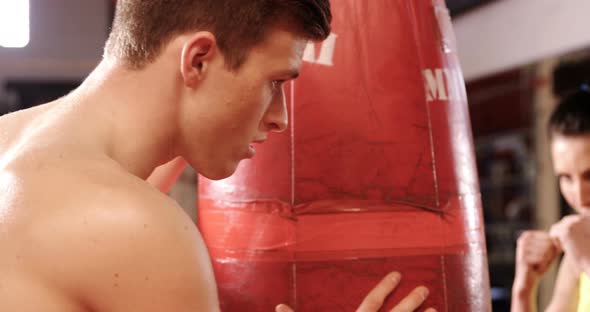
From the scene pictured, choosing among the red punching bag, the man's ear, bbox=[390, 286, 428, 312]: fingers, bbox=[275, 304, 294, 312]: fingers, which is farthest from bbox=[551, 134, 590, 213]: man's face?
the man's ear

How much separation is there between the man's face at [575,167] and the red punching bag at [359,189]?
0.76 metres

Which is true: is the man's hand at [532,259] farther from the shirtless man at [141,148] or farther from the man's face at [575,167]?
the shirtless man at [141,148]

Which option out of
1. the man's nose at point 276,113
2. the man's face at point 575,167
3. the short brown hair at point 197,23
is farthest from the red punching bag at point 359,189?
the man's face at point 575,167

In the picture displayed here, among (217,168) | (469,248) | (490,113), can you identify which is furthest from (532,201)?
(217,168)

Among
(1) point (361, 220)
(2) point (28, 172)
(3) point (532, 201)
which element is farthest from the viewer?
(3) point (532, 201)

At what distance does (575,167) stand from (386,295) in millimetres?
996

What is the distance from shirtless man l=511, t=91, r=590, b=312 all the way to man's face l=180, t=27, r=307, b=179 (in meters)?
0.92

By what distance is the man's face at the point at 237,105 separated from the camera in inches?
40.9

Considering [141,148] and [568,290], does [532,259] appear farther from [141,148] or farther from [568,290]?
[141,148]

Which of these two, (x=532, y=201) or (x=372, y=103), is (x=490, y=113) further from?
(x=372, y=103)

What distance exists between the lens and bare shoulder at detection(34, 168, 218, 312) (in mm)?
855

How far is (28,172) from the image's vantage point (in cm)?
91

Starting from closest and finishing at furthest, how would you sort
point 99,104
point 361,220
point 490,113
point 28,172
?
point 28,172 → point 99,104 → point 361,220 → point 490,113

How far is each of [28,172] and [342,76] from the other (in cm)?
58
